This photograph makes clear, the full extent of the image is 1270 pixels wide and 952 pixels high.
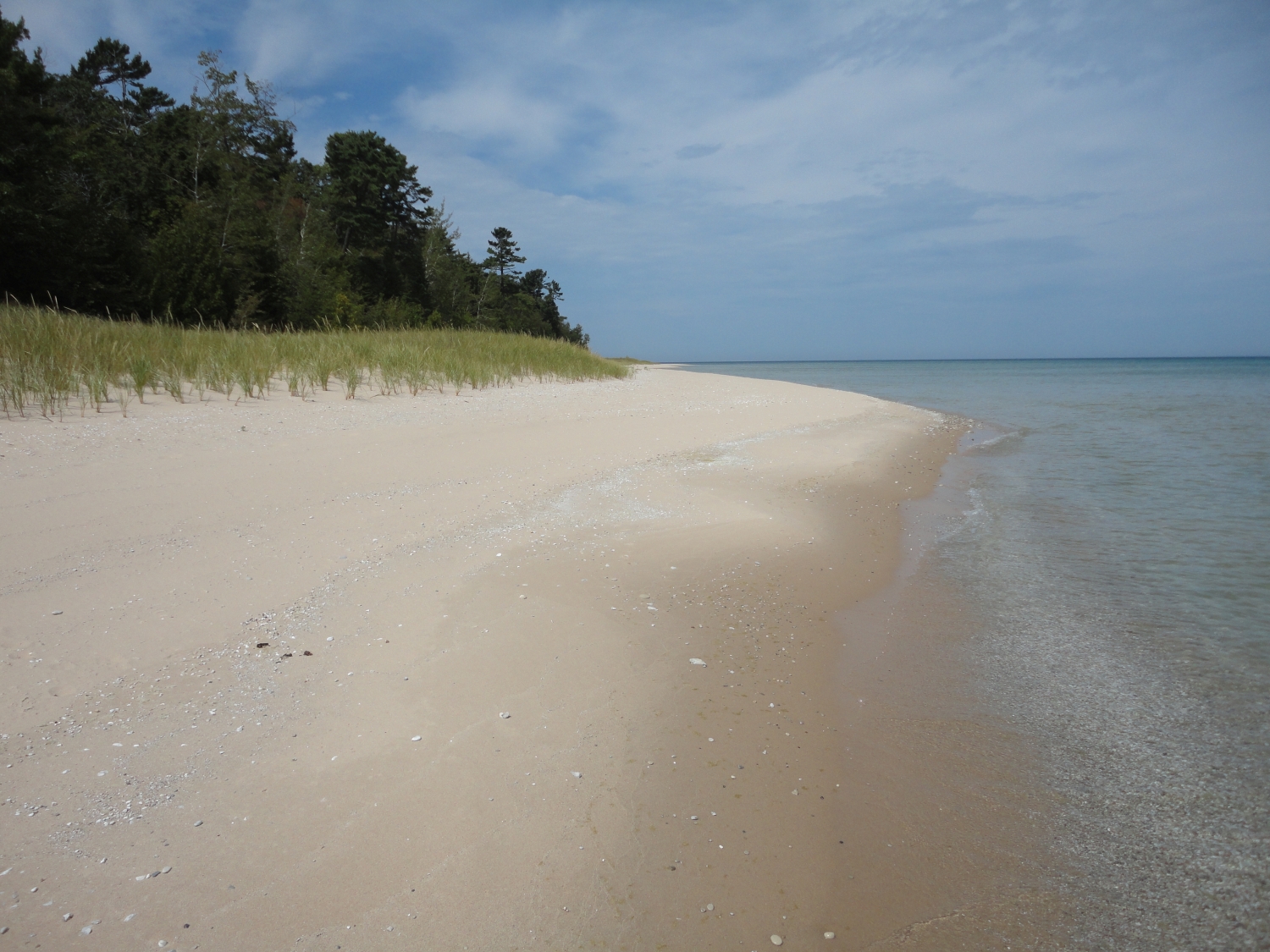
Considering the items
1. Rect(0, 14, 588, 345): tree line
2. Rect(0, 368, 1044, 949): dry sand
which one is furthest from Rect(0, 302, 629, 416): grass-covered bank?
Rect(0, 14, 588, 345): tree line

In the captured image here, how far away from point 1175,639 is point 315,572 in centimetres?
425

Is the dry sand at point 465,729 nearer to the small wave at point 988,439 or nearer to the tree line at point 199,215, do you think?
the small wave at point 988,439

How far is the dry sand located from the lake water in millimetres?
209

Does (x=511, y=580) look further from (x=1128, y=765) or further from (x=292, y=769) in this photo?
(x=1128, y=765)

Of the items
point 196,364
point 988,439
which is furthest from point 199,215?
point 988,439

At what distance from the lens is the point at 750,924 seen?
151cm

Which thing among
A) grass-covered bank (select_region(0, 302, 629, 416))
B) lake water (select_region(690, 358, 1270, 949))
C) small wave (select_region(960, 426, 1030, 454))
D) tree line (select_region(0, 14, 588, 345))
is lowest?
lake water (select_region(690, 358, 1270, 949))

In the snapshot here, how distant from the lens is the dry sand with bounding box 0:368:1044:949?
152cm

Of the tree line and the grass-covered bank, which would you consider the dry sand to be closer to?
the grass-covered bank

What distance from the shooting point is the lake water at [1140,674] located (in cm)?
163

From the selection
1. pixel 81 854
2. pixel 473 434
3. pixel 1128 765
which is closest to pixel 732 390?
pixel 473 434

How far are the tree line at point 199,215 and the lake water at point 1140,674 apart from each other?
52.0ft

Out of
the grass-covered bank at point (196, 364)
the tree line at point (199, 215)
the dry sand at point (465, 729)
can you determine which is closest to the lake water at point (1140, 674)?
the dry sand at point (465, 729)

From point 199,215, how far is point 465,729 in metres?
22.9
